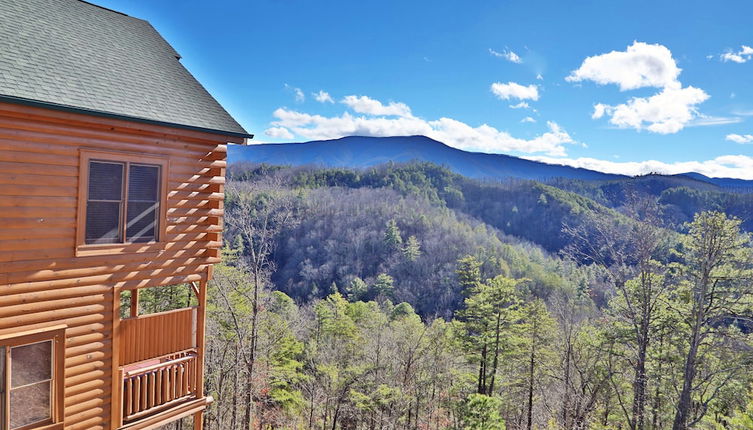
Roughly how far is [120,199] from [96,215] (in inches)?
15.6

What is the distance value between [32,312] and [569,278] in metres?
78.1

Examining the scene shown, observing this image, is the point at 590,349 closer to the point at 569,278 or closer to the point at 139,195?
the point at 139,195

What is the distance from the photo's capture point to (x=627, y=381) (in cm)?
1848

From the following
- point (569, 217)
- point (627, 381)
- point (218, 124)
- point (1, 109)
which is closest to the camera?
point (1, 109)

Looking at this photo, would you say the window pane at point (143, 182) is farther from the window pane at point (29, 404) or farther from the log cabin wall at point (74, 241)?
the window pane at point (29, 404)

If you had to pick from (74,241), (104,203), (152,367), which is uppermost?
(104,203)

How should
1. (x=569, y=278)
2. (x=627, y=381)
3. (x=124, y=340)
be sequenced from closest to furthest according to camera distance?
(x=124, y=340) < (x=627, y=381) < (x=569, y=278)

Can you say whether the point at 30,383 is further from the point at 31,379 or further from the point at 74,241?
the point at 74,241

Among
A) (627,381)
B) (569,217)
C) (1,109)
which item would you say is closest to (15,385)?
(1,109)

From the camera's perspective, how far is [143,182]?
651cm

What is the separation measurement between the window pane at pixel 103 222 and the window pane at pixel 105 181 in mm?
121

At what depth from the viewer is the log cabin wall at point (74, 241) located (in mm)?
5242

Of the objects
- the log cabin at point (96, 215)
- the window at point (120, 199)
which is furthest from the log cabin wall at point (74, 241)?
the window at point (120, 199)

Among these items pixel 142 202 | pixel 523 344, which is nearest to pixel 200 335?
pixel 142 202
